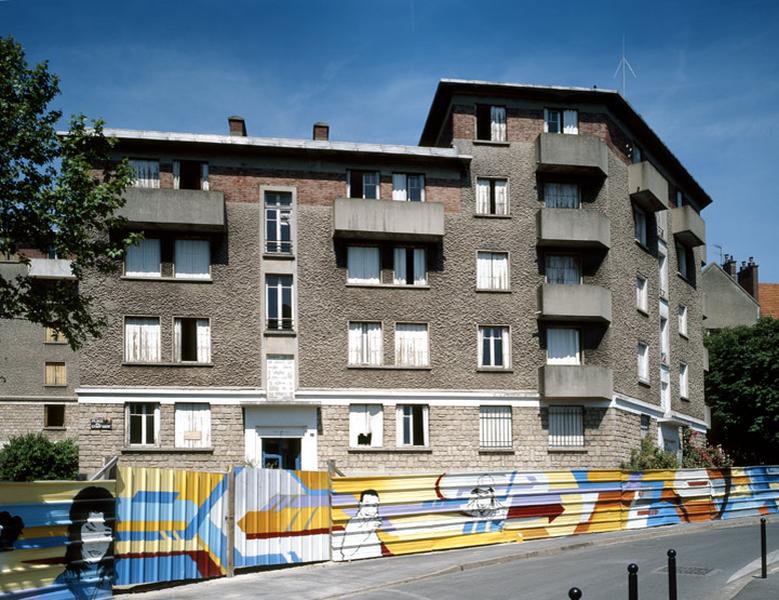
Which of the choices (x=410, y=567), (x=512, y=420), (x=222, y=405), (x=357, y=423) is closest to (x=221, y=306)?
(x=222, y=405)

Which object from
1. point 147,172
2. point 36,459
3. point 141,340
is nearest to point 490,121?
point 147,172

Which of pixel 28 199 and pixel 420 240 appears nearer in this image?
pixel 28 199

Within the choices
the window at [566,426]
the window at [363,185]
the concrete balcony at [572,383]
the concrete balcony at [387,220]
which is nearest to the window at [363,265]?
the concrete balcony at [387,220]

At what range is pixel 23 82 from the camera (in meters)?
21.8

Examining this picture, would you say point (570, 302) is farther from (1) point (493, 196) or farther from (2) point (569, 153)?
(2) point (569, 153)

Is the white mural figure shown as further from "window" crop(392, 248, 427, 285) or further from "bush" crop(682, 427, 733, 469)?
A: "bush" crop(682, 427, 733, 469)

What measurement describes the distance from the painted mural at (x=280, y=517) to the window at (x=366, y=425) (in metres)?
15.4

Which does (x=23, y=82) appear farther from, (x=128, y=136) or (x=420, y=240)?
(x=420, y=240)

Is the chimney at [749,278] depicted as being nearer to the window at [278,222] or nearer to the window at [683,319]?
the window at [683,319]

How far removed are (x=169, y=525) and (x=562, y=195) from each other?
25.6 meters

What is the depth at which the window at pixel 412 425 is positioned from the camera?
118ft

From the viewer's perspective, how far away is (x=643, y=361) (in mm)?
41656

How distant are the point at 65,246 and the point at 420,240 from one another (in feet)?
56.4

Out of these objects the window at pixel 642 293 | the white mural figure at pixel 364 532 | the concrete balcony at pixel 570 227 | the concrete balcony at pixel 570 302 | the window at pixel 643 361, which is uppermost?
the concrete balcony at pixel 570 227
